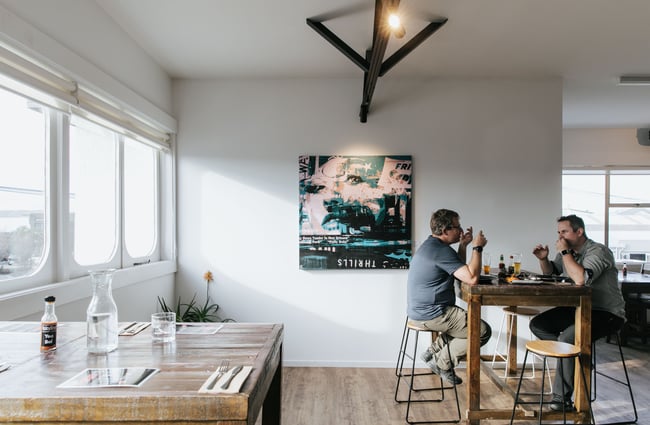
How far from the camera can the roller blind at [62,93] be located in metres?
2.18

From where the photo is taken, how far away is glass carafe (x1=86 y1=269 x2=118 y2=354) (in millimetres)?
1540

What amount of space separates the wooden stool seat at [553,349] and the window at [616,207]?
4.53 meters

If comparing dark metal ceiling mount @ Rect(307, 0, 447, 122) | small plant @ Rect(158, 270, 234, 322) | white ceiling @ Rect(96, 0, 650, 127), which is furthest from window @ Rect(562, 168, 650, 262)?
small plant @ Rect(158, 270, 234, 322)

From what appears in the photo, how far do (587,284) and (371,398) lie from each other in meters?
1.81

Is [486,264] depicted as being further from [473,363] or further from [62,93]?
[62,93]

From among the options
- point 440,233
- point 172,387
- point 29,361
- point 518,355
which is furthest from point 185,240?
point 518,355

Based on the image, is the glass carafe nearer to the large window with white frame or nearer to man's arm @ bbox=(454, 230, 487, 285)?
the large window with white frame

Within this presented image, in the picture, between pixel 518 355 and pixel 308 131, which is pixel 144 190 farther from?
pixel 518 355

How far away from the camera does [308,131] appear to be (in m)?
4.26

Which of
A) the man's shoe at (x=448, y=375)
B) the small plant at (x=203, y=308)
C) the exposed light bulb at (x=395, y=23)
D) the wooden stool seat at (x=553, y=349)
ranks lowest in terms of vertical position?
the man's shoe at (x=448, y=375)

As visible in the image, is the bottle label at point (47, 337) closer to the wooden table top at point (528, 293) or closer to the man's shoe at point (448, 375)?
the wooden table top at point (528, 293)

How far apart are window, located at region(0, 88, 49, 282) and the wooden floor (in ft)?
6.44

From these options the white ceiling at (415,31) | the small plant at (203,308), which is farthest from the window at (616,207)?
the small plant at (203,308)

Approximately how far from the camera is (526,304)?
2732 mm
